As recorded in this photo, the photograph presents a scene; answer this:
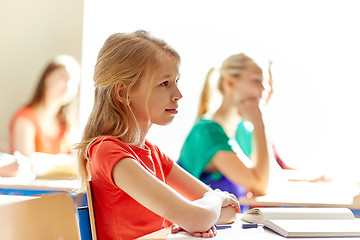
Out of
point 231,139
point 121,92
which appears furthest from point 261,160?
point 121,92

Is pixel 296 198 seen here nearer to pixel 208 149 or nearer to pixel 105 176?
pixel 208 149

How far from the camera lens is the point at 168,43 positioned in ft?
4.69

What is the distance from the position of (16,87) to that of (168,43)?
3.24 meters

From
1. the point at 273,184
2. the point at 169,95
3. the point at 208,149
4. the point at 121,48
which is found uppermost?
the point at 121,48

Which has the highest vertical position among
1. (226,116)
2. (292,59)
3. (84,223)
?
(292,59)

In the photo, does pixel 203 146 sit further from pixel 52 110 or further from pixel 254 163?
pixel 52 110

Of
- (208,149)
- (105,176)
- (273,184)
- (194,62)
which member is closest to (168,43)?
(105,176)

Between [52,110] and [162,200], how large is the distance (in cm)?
304

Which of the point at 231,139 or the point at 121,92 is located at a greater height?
the point at 121,92

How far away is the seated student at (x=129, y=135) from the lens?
4.06 feet

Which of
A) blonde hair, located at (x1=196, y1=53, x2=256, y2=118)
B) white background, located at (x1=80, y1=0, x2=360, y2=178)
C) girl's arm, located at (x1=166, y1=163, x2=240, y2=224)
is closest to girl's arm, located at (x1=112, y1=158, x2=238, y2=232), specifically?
girl's arm, located at (x1=166, y1=163, x2=240, y2=224)

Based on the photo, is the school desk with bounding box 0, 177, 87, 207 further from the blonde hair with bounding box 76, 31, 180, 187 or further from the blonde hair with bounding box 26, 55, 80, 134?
the blonde hair with bounding box 26, 55, 80, 134

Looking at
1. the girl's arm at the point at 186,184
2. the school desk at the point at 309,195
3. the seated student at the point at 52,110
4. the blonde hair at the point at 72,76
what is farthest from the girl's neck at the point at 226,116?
the blonde hair at the point at 72,76

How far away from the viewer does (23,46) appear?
4383mm
